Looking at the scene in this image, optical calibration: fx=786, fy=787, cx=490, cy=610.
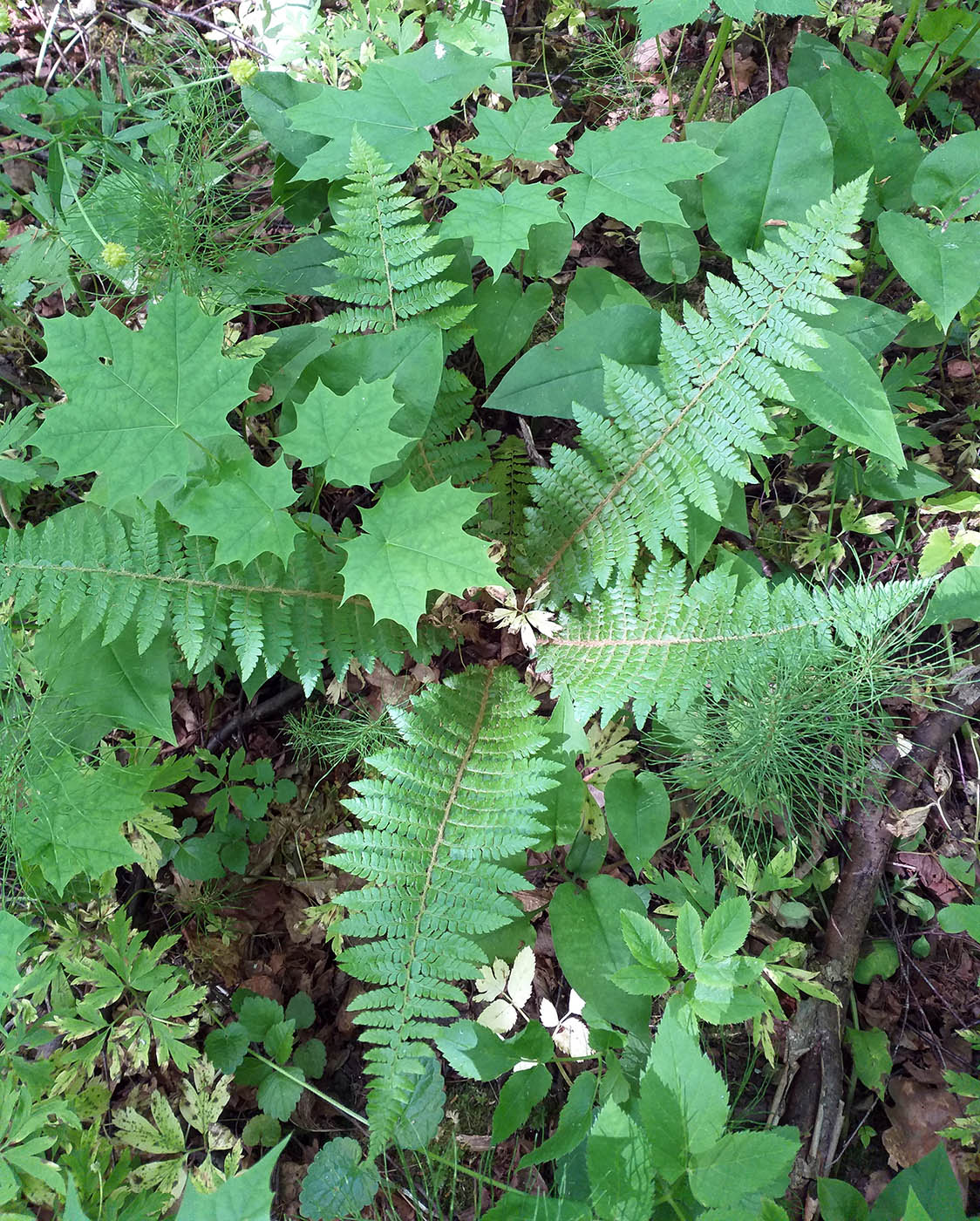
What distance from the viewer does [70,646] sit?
201cm

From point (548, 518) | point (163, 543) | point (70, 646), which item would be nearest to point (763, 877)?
point (548, 518)

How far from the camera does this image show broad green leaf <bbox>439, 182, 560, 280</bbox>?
1857 millimetres

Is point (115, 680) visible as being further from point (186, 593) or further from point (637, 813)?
point (637, 813)

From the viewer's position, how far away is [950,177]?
2012 mm

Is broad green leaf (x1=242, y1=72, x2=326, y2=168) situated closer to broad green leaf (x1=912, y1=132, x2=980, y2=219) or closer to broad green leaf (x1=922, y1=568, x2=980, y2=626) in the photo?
broad green leaf (x1=912, y1=132, x2=980, y2=219)

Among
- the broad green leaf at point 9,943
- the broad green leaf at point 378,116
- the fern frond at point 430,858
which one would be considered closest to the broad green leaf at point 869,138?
the broad green leaf at point 378,116

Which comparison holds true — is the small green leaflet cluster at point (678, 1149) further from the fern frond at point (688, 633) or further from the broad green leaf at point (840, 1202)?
the fern frond at point (688, 633)

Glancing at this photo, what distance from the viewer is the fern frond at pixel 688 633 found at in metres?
1.78

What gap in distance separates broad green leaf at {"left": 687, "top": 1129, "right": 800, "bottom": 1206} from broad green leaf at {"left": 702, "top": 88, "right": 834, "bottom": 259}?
2.04 meters

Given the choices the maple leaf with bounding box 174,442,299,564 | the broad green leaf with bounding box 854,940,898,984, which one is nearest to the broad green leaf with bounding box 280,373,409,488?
the maple leaf with bounding box 174,442,299,564

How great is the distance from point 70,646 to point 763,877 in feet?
6.09

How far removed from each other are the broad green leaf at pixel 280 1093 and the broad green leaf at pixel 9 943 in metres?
0.68

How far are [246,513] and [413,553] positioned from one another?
37cm

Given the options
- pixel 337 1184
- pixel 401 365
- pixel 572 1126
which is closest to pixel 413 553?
pixel 401 365
